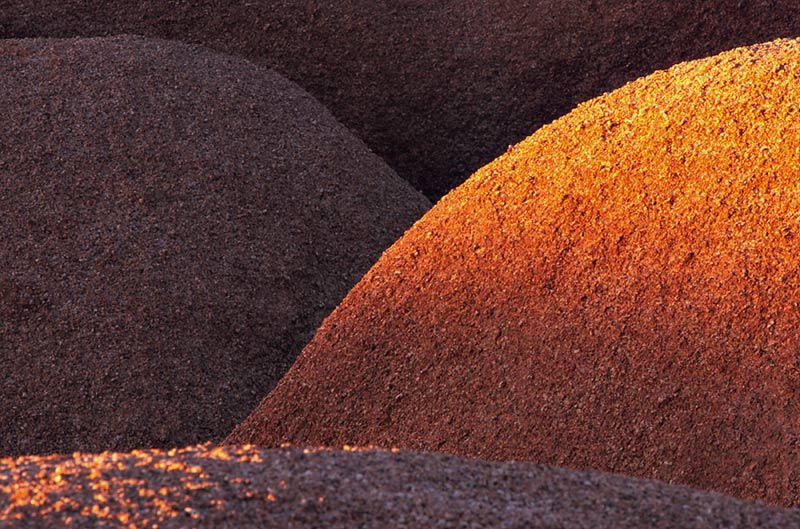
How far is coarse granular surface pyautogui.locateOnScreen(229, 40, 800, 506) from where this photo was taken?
13.2 ft

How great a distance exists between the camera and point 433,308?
189 inches

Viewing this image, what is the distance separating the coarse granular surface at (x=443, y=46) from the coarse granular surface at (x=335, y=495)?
471 cm

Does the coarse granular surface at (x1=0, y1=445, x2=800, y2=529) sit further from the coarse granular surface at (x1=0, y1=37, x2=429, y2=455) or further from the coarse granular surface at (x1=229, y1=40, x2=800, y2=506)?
the coarse granular surface at (x1=0, y1=37, x2=429, y2=455)

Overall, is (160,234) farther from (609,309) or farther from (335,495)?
(335,495)

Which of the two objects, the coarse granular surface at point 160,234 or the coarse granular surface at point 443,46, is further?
the coarse granular surface at point 443,46

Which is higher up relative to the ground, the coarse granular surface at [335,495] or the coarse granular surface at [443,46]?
the coarse granular surface at [443,46]

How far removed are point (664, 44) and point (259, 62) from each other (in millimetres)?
2969

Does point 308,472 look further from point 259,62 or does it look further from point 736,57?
point 259,62

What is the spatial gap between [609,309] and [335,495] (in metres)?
2.12

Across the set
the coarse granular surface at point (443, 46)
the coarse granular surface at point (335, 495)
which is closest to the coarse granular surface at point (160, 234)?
the coarse granular surface at point (443, 46)

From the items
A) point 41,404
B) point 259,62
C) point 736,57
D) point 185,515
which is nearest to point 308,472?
point 185,515

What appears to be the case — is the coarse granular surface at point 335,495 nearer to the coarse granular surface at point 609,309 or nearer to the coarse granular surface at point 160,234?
the coarse granular surface at point 609,309

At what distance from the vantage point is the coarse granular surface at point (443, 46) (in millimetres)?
7738

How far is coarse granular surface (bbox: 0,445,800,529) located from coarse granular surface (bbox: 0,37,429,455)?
2258 mm
